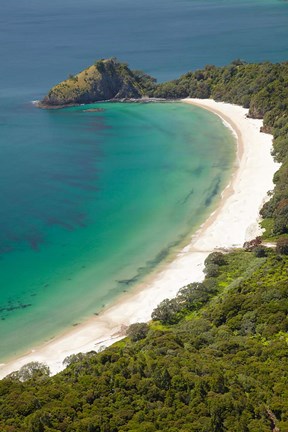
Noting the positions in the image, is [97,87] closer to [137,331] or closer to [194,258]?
[194,258]

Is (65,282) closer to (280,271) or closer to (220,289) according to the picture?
(220,289)

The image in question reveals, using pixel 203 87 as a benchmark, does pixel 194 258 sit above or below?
below

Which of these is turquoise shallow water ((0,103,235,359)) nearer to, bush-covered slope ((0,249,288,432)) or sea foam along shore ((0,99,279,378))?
sea foam along shore ((0,99,279,378))

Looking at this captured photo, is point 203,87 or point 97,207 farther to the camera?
point 203,87

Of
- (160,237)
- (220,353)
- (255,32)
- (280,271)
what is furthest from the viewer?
(255,32)

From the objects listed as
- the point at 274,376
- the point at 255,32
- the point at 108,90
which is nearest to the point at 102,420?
the point at 274,376

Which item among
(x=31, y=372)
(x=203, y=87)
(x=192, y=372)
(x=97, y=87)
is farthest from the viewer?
(x=97, y=87)

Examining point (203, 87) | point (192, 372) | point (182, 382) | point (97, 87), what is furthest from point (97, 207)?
point (97, 87)
